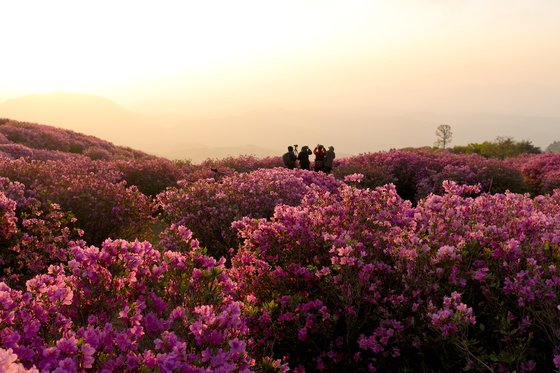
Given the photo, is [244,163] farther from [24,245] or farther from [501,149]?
[501,149]

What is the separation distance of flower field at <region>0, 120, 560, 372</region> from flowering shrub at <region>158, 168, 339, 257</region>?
0.11 m

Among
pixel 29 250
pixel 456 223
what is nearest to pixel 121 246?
pixel 456 223

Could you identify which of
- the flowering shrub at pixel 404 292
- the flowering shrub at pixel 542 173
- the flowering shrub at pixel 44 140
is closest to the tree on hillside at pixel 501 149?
the flowering shrub at pixel 542 173

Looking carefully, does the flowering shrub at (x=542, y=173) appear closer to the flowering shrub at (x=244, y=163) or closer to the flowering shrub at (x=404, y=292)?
the flowering shrub at (x=244, y=163)

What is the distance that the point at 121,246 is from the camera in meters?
4.14

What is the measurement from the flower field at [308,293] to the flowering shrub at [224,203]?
11cm

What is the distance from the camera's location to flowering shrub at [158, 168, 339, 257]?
9803 millimetres

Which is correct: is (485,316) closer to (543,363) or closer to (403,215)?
(543,363)

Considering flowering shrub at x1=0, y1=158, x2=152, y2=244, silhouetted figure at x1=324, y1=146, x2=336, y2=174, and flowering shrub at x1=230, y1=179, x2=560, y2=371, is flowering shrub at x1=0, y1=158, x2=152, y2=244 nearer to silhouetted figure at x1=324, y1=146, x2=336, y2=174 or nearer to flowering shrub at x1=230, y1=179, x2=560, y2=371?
flowering shrub at x1=230, y1=179, x2=560, y2=371

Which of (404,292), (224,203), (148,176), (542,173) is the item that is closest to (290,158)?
(148,176)

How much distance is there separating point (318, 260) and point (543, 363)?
8.37 ft

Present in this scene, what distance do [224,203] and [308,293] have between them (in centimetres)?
460

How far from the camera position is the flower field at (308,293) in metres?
3.36

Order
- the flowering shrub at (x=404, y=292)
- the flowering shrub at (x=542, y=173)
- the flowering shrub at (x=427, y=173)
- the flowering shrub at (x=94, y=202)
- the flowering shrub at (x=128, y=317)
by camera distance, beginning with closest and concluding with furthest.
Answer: the flowering shrub at (x=128, y=317) → the flowering shrub at (x=404, y=292) → the flowering shrub at (x=94, y=202) → the flowering shrub at (x=427, y=173) → the flowering shrub at (x=542, y=173)
